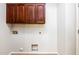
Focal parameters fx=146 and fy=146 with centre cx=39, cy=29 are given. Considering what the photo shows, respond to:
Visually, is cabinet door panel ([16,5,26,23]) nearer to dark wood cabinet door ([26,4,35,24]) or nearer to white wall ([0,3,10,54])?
dark wood cabinet door ([26,4,35,24])

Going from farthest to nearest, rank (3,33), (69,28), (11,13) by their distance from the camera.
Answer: (3,33), (11,13), (69,28)

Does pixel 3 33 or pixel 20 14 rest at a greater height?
pixel 20 14

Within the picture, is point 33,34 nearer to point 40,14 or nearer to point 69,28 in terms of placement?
point 40,14

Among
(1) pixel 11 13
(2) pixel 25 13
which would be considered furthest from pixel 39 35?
(1) pixel 11 13

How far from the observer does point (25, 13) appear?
13.6 ft

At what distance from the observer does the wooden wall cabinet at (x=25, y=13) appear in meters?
4.12

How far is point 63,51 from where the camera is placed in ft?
12.5

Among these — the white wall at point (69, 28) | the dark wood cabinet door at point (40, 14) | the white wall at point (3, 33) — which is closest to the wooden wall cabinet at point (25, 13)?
the dark wood cabinet door at point (40, 14)

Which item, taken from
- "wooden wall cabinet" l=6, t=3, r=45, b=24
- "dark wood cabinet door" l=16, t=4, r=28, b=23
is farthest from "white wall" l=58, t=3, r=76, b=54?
"dark wood cabinet door" l=16, t=4, r=28, b=23

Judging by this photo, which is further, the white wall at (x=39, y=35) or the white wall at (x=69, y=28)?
the white wall at (x=39, y=35)

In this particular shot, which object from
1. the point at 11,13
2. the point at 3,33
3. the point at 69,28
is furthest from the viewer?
the point at 3,33

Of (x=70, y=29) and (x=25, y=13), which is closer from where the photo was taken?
(x=70, y=29)

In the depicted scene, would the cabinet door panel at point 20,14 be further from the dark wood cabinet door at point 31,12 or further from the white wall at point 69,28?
the white wall at point 69,28
